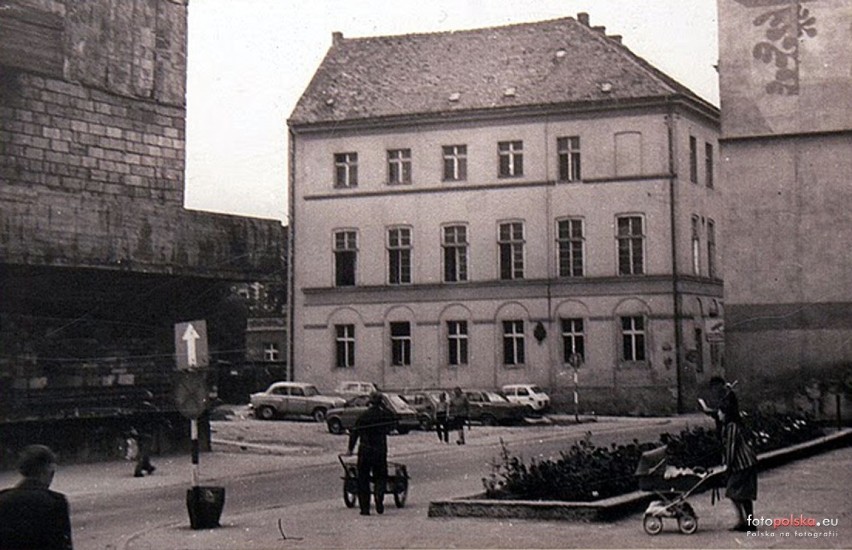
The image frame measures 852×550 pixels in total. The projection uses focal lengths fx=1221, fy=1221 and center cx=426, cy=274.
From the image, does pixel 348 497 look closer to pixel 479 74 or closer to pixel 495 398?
pixel 495 398

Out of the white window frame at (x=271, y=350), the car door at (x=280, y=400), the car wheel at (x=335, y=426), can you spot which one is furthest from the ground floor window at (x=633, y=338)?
the white window frame at (x=271, y=350)

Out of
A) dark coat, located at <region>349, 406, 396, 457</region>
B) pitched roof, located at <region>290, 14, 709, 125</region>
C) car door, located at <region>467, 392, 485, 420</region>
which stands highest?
pitched roof, located at <region>290, 14, 709, 125</region>

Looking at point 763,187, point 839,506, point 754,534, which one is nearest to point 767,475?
point 839,506

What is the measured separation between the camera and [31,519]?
7.90m

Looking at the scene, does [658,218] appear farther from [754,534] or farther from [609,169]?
[754,534]

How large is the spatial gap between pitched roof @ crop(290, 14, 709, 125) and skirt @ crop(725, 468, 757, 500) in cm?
3688

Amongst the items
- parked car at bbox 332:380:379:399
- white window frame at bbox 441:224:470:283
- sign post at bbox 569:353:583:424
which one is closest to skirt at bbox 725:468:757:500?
sign post at bbox 569:353:583:424

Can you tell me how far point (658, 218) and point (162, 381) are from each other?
24.1m

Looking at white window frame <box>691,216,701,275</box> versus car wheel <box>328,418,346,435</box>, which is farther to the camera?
white window frame <box>691,216,701,275</box>

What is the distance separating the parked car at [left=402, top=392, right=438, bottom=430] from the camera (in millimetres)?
41094

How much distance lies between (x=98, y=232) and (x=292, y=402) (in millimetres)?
18719

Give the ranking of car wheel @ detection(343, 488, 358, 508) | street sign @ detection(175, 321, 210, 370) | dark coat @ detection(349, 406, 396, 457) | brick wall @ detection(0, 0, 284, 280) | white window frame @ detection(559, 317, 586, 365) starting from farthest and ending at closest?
white window frame @ detection(559, 317, 586, 365) → brick wall @ detection(0, 0, 284, 280) → car wheel @ detection(343, 488, 358, 508) → dark coat @ detection(349, 406, 396, 457) → street sign @ detection(175, 321, 210, 370)

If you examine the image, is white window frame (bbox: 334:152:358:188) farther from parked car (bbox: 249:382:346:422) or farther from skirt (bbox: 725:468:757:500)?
skirt (bbox: 725:468:757:500)

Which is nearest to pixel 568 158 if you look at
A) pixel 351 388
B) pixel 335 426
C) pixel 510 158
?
pixel 510 158
